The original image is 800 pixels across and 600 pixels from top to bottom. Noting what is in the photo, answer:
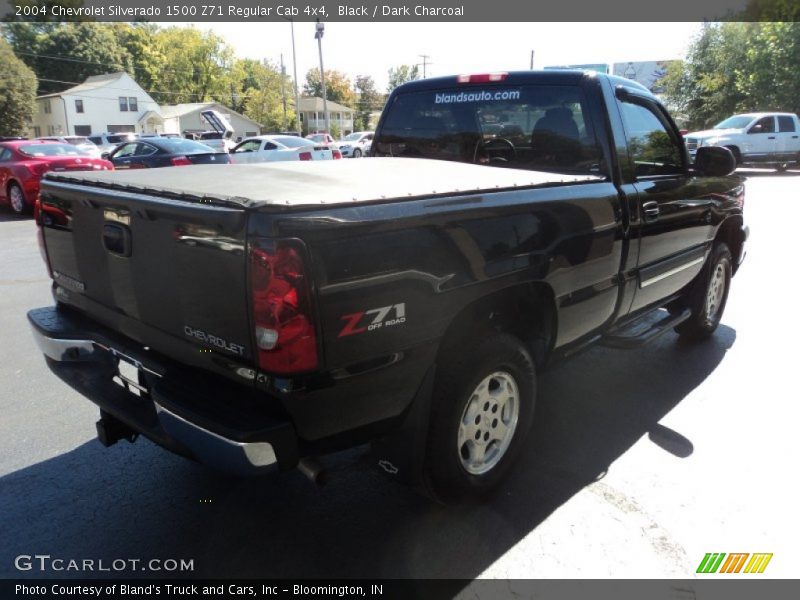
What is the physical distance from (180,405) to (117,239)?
839 millimetres

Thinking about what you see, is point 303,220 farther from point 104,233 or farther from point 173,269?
point 104,233

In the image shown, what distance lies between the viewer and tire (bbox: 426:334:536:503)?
2600 mm

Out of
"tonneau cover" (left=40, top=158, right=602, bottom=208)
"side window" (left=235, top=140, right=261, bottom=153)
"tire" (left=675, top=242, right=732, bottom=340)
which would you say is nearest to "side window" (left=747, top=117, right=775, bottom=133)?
"side window" (left=235, top=140, right=261, bottom=153)

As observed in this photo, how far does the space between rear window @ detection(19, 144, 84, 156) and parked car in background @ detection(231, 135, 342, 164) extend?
12.1 ft

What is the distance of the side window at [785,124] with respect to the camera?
20438 mm

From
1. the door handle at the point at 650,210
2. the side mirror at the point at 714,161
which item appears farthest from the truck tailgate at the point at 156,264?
the side mirror at the point at 714,161

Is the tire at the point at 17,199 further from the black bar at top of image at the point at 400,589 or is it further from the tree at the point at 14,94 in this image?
the tree at the point at 14,94

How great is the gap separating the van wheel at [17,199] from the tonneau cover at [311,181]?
36.9 feet

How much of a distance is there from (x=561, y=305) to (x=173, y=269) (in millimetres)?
1885

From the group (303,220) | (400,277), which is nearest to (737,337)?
(400,277)

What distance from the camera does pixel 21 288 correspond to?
22.6 ft

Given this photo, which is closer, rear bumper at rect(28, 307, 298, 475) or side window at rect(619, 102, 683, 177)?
rear bumper at rect(28, 307, 298, 475)

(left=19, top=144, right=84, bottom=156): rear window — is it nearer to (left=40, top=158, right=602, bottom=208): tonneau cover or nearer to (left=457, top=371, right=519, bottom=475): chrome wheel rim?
(left=40, top=158, right=602, bottom=208): tonneau cover

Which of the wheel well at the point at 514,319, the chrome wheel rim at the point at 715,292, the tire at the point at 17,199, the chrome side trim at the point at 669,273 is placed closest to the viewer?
the wheel well at the point at 514,319
